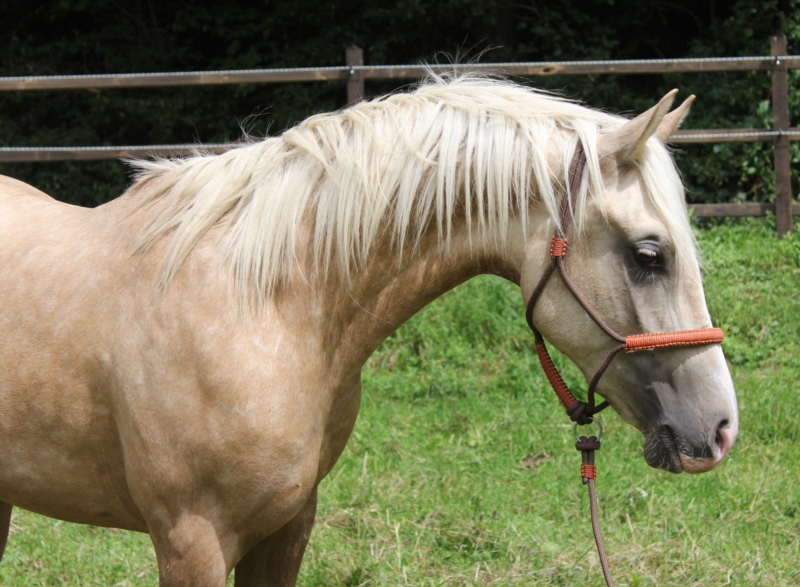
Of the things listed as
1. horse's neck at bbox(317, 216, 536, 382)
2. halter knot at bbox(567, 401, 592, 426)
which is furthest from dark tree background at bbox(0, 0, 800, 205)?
horse's neck at bbox(317, 216, 536, 382)

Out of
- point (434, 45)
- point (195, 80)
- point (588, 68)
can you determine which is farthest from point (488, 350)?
point (434, 45)

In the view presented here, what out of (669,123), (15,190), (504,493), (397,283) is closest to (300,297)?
(397,283)

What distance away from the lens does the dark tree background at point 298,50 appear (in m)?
8.20

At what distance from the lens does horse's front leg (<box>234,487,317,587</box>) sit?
2162 mm

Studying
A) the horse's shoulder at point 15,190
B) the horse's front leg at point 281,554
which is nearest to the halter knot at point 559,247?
the horse's front leg at point 281,554

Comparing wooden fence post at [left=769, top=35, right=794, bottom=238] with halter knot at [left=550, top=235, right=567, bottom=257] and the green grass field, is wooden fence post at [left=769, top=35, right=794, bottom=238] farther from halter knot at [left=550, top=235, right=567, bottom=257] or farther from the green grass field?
halter knot at [left=550, top=235, right=567, bottom=257]

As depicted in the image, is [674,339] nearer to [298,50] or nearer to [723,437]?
[723,437]

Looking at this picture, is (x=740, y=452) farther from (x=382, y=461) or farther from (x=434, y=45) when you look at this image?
(x=434, y=45)

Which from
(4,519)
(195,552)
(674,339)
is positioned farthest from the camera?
(4,519)

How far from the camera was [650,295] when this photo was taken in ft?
5.83

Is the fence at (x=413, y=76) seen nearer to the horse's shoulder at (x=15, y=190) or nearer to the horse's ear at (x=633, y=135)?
the horse's shoulder at (x=15, y=190)

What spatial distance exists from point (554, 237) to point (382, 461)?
245 centimetres

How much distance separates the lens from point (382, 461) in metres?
4.03

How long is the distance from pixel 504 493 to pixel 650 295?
2.15 meters
